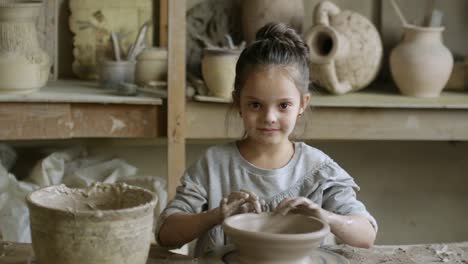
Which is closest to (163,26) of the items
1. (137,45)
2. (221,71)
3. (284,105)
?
(137,45)

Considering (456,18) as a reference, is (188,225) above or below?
below

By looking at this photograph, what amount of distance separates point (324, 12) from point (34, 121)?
5.21 ft

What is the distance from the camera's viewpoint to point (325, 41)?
171 inches

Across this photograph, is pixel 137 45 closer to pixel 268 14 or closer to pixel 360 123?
pixel 268 14

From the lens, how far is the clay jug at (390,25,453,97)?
4.22 m

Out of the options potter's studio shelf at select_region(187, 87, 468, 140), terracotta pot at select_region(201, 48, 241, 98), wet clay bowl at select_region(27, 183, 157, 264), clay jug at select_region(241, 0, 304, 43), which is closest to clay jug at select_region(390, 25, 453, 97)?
potter's studio shelf at select_region(187, 87, 468, 140)

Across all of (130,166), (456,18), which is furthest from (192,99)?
(456,18)

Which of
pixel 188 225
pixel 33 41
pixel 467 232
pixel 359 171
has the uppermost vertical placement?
pixel 33 41

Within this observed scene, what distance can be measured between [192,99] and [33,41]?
2.56ft

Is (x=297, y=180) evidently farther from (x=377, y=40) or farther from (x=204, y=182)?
(x=377, y=40)

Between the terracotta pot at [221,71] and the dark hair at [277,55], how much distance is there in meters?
1.56

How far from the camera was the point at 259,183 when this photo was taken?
2.29 meters

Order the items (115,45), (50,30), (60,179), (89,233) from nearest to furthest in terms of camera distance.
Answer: (89,233)
(60,179)
(115,45)
(50,30)

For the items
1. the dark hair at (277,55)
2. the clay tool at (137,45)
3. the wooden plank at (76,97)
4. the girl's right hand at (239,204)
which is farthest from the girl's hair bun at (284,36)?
the clay tool at (137,45)
